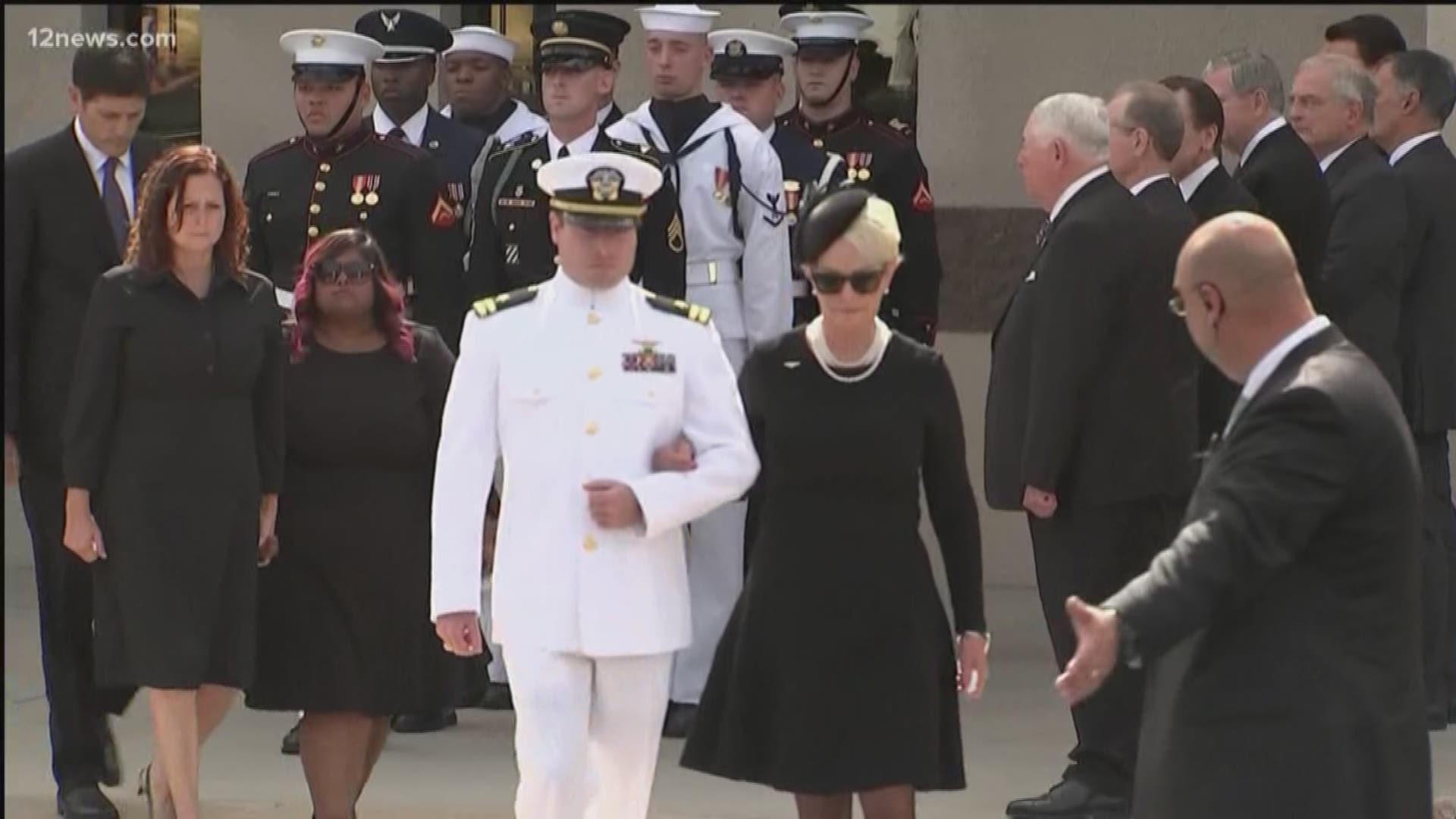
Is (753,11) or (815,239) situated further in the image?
(753,11)

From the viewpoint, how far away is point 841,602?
19.2 ft

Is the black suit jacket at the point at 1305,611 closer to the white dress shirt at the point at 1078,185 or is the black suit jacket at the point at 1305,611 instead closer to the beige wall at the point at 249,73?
the white dress shirt at the point at 1078,185

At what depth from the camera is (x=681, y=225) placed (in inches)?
329

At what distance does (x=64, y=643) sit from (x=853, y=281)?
8.75 feet

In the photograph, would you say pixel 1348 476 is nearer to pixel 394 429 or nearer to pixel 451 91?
pixel 394 429

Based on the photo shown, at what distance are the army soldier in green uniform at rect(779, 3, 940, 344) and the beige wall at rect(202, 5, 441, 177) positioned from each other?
2.31m

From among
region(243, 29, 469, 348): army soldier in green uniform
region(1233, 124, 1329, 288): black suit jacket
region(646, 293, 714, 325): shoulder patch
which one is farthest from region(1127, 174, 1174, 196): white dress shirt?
region(243, 29, 469, 348): army soldier in green uniform

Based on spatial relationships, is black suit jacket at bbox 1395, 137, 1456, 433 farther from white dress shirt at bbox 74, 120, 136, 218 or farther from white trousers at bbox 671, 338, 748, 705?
white dress shirt at bbox 74, 120, 136, 218

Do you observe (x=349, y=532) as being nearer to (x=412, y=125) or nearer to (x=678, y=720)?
(x=678, y=720)

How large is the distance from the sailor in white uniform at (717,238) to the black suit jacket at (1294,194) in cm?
141

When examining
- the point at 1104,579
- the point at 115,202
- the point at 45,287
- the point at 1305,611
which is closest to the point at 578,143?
the point at 115,202

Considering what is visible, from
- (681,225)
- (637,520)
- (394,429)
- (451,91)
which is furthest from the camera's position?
(451,91)

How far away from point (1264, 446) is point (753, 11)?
6403mm

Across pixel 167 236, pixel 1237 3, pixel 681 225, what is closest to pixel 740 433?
pixel 167 236
